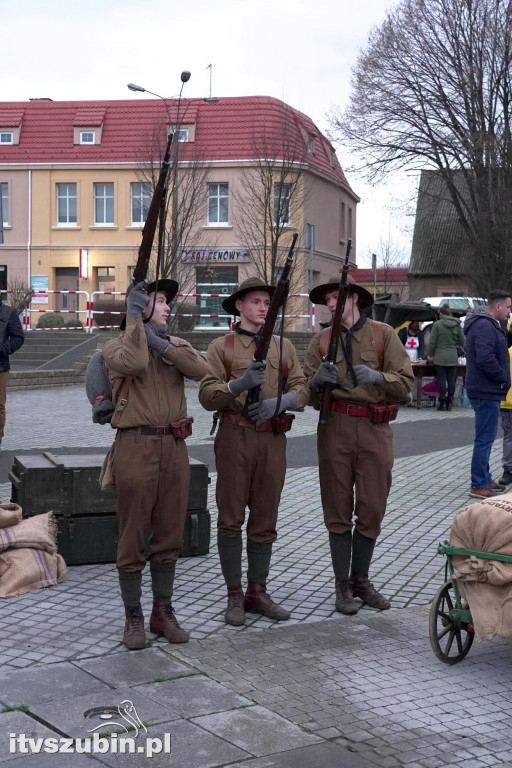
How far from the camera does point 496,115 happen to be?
31.0 m

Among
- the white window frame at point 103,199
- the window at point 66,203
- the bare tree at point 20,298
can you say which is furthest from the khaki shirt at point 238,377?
the window at point 66,203

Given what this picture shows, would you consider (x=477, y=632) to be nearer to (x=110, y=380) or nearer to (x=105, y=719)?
(x=105, y=719)

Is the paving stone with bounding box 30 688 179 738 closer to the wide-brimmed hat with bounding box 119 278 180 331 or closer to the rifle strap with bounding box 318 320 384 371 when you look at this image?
the wide-brimmed hat with bounding box 119 278 180 331

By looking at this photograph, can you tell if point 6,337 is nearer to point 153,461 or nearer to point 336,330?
point 336,330

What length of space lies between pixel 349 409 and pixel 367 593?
1141mm

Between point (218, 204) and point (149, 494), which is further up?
point (218, 204)

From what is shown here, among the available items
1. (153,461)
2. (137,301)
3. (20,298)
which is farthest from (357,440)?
(20,298)

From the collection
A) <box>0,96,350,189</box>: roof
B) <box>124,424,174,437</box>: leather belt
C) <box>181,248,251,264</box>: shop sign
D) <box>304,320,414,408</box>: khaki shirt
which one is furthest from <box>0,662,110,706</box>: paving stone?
<box>0,96,350,189</box>: roof

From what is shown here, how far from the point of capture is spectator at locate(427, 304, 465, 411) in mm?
18328

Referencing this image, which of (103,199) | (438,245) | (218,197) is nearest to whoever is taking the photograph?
(218,197)

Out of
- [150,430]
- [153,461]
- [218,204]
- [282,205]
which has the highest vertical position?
[218,204]

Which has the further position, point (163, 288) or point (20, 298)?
point (20, 298)

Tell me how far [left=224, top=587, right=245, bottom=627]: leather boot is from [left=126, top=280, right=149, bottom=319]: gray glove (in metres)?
1.79

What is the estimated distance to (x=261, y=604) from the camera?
596 cm
